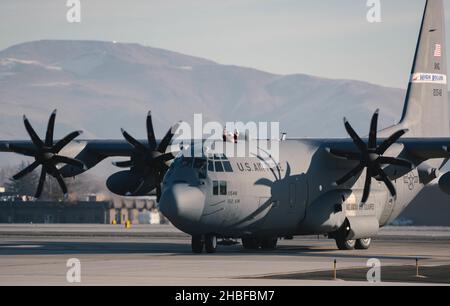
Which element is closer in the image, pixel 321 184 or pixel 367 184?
pixel 367 184

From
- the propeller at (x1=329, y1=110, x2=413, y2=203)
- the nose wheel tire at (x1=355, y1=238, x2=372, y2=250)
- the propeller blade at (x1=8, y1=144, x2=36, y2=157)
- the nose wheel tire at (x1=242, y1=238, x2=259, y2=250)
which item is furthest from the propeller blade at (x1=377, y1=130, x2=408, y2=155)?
the propeller blade at (x1=8, y1=144, x2=36, y2=157)

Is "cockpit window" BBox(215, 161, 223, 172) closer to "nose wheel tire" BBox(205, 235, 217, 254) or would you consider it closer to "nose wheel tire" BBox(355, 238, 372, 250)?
"nose wheel tire" BBox(205, 235, 217, 254)

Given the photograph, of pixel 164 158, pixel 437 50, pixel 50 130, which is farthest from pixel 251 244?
pixel 437 50

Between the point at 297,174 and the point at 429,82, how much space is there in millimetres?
10788

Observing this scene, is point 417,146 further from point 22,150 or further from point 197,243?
point 22,150

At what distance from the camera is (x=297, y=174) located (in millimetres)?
40938

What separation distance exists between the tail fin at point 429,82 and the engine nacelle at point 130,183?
41.1ft

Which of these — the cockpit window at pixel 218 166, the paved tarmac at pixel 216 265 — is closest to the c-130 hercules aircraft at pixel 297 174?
the cockpit window at pixel 218 166

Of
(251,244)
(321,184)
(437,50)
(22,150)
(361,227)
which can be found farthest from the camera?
(437,50)

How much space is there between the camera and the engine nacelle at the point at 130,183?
44125mm

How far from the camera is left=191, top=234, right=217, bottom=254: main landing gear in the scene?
1527 inches

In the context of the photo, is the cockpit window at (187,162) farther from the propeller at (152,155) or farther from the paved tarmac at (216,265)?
the propeller at (152,155)

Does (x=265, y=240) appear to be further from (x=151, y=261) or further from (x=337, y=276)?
(x=337, y=276)

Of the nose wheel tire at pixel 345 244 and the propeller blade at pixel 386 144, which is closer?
the propeller blade at pixel 386 144
